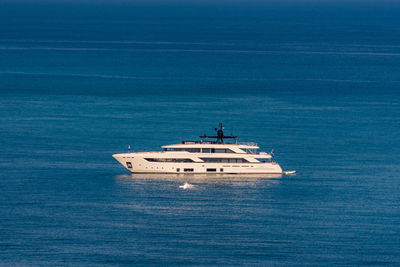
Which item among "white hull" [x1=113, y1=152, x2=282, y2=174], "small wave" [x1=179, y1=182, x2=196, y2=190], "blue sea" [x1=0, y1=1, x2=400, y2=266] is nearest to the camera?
"blue sea" [x1=0, y1=1, x2=400, y2=266]

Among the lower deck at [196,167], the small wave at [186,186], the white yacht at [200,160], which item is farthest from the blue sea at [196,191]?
the white yacht at [200,160]

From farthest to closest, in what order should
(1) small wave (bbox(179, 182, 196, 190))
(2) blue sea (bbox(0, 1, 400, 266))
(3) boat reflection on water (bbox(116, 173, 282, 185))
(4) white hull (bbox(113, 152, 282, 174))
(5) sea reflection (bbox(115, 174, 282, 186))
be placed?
(4) white hull (bbox(113, 152, 282, 174)) → (3) boat reflection on water (bbox(116, 173, 282, 185)) → (5) sea reflection (bbox(115, 174, 282, 186)) → (1) small wave (bbox(179, 182, 196, 190)) → (2) blue sea (bbox(0, 1, 400, 266))

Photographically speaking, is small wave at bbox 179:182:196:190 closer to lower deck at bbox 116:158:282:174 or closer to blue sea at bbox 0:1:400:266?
blue sea at bbox 0:1:400:266

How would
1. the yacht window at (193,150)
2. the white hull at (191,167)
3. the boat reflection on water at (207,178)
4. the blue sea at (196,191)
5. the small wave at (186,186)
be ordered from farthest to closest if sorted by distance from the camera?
the yacht window at (193,150), the white hull at (191,167), the boat reflection on water at (207,178), the small wave at (186,186), the blue sea at (196,191)

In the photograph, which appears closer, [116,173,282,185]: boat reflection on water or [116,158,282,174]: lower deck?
[116,173,282,185]: boat reflection on water

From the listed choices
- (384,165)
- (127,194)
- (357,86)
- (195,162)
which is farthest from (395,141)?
(357,86)

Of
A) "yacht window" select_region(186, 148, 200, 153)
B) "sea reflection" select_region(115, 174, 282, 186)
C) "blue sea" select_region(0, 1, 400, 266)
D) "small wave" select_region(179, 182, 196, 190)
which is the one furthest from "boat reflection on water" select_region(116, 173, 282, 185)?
"yacht window" select_region(186, 148, 200, 153)

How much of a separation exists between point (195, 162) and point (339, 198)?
54.5 feet

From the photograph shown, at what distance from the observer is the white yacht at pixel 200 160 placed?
111 meters

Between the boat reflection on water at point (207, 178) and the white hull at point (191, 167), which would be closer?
the boat reflection on water at point (207, 178)

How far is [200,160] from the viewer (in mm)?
111812

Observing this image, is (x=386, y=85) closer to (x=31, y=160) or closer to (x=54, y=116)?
(x=54, y=116)

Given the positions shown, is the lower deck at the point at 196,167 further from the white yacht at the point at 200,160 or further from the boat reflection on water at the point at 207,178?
the boat reflection on water at the point at 207,178

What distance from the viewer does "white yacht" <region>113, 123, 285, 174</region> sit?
111 meters
